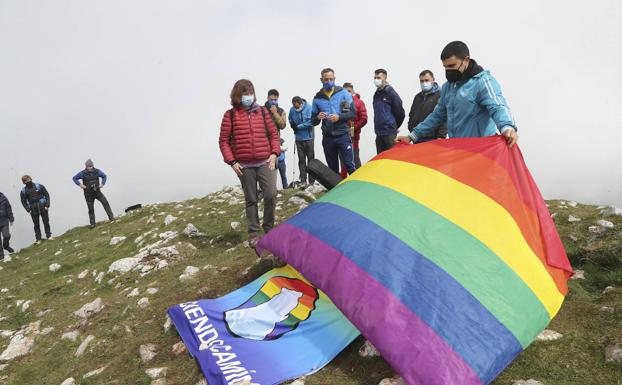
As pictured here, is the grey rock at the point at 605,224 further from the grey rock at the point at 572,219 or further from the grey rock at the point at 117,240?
the grey rock at the point at 117,240

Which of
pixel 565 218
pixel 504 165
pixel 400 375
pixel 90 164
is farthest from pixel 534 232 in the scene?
pixel 90 164

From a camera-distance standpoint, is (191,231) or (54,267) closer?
(191,231)

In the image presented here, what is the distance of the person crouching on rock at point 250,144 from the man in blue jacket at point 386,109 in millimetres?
3545

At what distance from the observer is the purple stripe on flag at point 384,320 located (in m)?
3.46

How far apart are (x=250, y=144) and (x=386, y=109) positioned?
4226 millimetres

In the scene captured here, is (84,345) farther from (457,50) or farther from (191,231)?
(457,50)

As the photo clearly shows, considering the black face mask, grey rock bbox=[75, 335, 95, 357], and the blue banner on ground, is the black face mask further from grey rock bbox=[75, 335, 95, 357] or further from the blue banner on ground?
grey rock bbox=[75, 335, 95, 357]

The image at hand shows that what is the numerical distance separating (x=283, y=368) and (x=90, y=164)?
16.2 metres

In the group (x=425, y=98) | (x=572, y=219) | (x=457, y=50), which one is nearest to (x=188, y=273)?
(x=457, y=50)

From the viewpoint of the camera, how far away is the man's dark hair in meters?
5.35

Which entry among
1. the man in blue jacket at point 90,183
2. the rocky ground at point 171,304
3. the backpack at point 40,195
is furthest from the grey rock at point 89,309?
the backpack at point 40,195

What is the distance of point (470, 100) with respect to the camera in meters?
5.47

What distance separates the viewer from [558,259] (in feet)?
15.2

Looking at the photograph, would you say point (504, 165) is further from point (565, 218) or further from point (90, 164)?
point (90, 164)
